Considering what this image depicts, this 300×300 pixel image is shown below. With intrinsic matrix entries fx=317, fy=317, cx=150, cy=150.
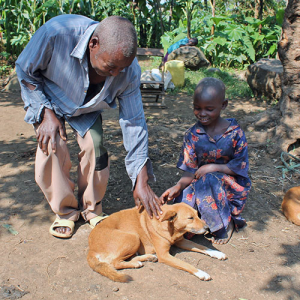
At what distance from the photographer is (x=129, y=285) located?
250 centimetres

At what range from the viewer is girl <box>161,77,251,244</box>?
3049 mm

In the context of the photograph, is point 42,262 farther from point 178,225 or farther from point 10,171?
point 10,171

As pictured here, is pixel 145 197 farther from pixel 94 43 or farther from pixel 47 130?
pixel 94 43

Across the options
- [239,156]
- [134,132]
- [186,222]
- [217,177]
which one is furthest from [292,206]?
[134,132]

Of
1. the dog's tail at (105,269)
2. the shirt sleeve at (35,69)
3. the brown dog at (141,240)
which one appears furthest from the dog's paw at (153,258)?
the shirt sleeve at (35,69)

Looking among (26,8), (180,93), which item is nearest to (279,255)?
(180,93)

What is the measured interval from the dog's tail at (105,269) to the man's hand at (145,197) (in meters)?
0.57

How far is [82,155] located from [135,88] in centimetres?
83

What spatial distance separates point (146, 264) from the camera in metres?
2.79

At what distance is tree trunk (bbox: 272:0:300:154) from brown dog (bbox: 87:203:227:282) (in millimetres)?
2769

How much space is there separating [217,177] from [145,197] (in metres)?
0.77

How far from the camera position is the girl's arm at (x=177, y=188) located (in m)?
3.10

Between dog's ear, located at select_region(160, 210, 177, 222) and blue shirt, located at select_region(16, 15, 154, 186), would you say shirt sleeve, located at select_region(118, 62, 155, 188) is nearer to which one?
blue shirt, located at select_region(16, 15, 154, 186)

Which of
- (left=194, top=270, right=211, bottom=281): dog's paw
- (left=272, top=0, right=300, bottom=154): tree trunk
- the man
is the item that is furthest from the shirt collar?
(left=272, top=0, right=300, bottom=154): tree trunk
